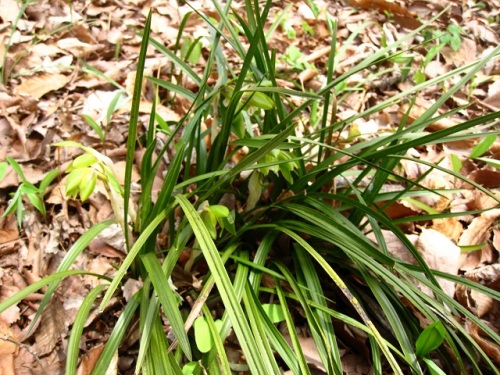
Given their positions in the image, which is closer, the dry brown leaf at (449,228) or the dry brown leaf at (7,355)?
the dry brown leaf at (7,355)

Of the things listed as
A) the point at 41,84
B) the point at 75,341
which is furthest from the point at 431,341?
the point at 41,84

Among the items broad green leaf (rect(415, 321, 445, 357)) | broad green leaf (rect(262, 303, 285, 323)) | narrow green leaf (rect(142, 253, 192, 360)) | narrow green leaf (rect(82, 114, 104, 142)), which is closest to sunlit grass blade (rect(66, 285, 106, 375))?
narrow green leaf (rect(142, 253, 192, 360))

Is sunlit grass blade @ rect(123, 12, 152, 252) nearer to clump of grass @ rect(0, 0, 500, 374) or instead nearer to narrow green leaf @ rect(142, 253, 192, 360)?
clump of grass @ rect(0, 0, 500, 374)

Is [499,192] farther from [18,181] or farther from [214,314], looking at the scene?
[18,181]

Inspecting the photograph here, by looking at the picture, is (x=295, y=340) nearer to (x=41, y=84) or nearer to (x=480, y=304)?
(x=480, y=304)

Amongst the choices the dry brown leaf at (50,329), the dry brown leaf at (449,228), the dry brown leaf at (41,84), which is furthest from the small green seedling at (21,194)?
the dry brown leaf at (449,228)

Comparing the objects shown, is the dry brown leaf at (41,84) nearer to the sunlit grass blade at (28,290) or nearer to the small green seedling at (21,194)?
the small green seedling at (21,194)

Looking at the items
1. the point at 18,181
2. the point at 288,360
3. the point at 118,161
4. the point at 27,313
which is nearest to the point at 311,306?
the point at 288,360
